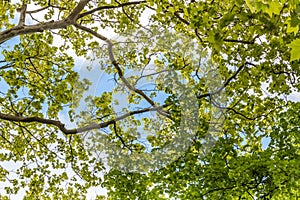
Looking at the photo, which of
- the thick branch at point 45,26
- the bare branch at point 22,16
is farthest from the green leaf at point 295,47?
the bare branch at point 22,16

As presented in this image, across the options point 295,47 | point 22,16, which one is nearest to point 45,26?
point 22,16

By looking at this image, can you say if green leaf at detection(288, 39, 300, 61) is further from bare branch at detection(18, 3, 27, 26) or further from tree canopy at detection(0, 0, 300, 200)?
bare branch at detection(18, 3, 27, 26)

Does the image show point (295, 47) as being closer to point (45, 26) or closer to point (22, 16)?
point (45, 26)

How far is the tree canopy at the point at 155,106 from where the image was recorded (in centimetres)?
861

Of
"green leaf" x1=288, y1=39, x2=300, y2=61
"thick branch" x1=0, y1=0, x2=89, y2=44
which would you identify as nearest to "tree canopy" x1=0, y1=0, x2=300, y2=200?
"thick branch" x1=0, y1=0, x2=89, y2=44

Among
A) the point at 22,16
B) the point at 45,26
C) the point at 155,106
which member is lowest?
the point at 155,106

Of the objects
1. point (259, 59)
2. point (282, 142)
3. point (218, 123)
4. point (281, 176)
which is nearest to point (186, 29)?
point (259, 59)

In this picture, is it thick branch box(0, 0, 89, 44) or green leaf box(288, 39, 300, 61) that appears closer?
green leaf box(288, 39, 300, 61)

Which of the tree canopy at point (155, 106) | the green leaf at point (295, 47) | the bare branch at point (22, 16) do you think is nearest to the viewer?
the green leaf at point (295, 47)

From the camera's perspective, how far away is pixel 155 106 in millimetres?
8938

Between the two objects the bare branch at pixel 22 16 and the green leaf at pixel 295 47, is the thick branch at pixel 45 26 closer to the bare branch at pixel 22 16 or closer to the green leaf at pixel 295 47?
the bare branch at pixel 22 16

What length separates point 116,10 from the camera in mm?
13883

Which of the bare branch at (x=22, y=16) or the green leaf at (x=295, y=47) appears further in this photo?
the bare branch at (x=22, y=16)

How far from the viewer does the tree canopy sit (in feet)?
28.2
